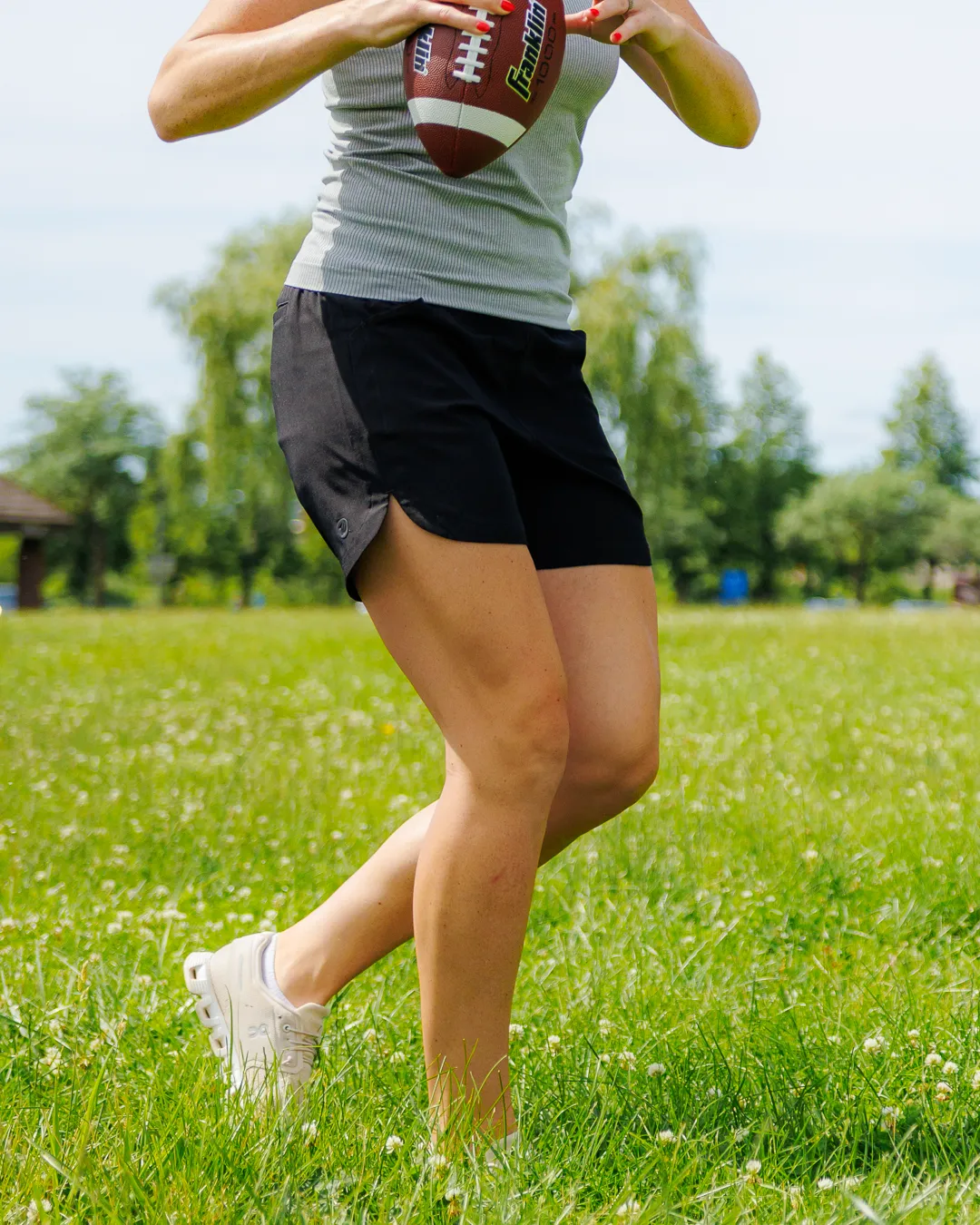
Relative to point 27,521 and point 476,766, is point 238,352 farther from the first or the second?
point 476,766

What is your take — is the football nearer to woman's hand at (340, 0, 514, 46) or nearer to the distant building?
woman's hand at (340, 0, 514, 46)

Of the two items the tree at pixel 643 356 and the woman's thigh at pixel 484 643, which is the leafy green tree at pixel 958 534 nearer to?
the tree at pixel 643 356

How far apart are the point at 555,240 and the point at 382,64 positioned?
14.2 inches

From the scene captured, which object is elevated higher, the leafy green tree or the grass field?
the grass field

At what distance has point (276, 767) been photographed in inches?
209

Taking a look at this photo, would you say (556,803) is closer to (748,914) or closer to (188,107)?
(188,107)

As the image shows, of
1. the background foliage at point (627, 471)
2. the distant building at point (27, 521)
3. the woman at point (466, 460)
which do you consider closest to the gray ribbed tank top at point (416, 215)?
the woman at point (466, 460)

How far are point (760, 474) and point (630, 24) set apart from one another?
72.5 meters

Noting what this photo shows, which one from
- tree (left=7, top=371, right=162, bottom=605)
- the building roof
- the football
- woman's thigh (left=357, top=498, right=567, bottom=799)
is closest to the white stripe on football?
the football

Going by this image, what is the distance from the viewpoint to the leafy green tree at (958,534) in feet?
211

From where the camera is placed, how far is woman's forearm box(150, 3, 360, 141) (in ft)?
5.95

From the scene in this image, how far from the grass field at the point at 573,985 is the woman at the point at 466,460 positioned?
189 millimetres

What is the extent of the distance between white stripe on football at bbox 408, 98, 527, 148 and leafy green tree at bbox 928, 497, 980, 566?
65.8m

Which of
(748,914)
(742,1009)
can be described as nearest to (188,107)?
(742,1009)
